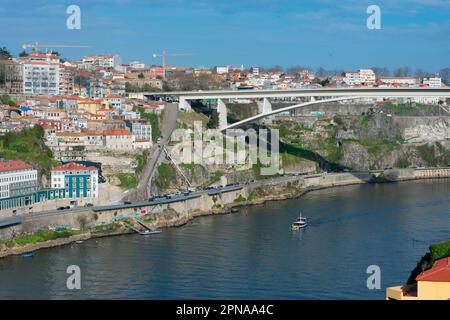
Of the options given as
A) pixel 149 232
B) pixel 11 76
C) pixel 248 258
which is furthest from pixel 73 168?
pixel 11 76

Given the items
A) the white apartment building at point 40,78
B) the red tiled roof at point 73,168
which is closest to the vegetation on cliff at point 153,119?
the white apartment building at point 40,78

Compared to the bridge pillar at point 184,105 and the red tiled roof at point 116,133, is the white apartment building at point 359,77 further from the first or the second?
the red tiled roof at point 116,133

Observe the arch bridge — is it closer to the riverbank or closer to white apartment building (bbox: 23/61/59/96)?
the riverbank

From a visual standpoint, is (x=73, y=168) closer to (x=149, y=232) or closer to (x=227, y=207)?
(x=149, y=232)

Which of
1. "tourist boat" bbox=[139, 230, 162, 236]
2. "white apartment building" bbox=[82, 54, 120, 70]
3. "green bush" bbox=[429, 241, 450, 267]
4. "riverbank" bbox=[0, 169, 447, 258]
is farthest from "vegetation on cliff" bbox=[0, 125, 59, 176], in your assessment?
"white apartment building" bbox=[82, 54, 120, 70]

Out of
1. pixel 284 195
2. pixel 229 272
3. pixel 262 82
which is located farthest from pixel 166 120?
pixel 262 82
